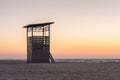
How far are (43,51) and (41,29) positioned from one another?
3.65 meters

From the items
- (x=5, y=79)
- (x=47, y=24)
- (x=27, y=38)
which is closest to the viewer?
(x=5, y=79)

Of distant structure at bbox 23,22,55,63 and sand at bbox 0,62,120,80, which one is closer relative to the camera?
sand at bbox 0,62,120,80

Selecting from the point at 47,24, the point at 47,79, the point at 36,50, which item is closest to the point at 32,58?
the point at 36,50

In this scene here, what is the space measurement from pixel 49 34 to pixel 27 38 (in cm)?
470

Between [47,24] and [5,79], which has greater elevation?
[47,24]

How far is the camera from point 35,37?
70.9 m

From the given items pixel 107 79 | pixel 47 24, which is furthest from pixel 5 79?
pixel 47 24

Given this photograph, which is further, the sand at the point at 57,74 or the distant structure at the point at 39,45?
the distant structure at the point at 39,45

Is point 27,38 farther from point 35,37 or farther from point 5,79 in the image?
point 5,79

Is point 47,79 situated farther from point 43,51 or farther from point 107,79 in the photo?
point 43,51

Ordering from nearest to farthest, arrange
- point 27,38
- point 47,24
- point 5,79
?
point 5,79 → point 47,24 → point 27,38

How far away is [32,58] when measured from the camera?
7088 cm

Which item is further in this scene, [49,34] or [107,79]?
[49,34]

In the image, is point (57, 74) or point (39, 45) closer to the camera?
point (57, 74)
